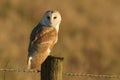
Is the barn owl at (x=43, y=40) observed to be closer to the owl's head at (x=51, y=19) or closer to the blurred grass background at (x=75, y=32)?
the owl's head at (x=51, y=19)

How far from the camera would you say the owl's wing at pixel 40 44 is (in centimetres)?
850

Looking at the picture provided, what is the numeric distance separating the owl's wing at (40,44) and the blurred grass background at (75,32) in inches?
45.1

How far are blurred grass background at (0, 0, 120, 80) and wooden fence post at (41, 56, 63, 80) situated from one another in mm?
2598

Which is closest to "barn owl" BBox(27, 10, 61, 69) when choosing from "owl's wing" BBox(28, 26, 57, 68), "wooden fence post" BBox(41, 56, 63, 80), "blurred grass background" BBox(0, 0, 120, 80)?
"owl's wing" BBox(28, 26, 57, 68)

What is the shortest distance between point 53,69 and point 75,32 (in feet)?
39.3

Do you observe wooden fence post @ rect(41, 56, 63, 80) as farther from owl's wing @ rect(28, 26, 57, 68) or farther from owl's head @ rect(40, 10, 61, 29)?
owl's head @ rect(40, 10, 61, 29)

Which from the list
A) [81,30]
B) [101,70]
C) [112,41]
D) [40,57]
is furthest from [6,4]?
[40,57]

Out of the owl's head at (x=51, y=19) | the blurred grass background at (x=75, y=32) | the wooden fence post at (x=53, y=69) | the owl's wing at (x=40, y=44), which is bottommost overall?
the wooden fence post at (x=53, y=69)

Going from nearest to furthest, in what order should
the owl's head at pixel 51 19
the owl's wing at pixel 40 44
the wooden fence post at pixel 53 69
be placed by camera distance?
the wooden fence post at pixel 53 69 → the owl's wing at pixel 40 44 → the owl's head at pixel 51 19

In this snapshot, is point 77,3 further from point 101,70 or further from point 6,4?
point 101,70

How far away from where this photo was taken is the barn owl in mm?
8523

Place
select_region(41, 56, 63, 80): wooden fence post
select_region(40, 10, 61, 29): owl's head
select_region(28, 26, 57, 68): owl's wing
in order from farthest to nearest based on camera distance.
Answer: select_region(40, 10, 61, 29): owl's head
select_region(28, 26, 57, 68): owl's wing
select_region(41, 56, 63, 80): wooden fence post

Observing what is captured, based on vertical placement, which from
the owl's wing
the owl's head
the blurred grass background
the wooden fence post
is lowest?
the wooden fence post

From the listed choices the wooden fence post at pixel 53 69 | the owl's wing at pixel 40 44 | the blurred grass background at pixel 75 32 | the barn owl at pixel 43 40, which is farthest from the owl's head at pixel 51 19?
the wooden fence post at pixel 53 69
